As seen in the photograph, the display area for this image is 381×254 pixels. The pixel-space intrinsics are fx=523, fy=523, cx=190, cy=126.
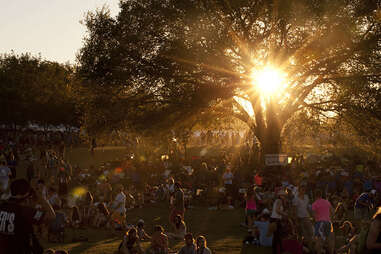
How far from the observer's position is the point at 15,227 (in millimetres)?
6074

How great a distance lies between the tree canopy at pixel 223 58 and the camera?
23.9 metres

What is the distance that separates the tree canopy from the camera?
941 inches

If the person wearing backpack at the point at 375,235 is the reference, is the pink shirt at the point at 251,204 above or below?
below

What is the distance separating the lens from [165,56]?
2494cm

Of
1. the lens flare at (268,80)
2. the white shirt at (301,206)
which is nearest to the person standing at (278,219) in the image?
the white shirt at (301,206)

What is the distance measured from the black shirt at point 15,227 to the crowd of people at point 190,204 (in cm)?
1

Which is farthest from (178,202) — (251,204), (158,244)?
(158,244)

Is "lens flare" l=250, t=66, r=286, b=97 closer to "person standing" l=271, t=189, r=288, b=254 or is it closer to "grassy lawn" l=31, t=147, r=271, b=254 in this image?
"grassy lawn" l=31, t=147, r=271, b=254

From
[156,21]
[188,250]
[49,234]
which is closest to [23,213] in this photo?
[188,250]

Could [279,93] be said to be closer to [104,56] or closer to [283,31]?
[283,31]

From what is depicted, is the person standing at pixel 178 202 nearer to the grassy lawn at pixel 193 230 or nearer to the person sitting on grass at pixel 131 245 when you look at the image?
the grassy lawn at pixel 193 230

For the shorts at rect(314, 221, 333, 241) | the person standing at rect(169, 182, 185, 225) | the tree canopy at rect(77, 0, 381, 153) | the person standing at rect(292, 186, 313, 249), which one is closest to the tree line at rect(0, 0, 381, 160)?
the tree canopy at rect(77, 0, 381, 153)

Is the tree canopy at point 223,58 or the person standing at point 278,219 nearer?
the person standing at point 278,219

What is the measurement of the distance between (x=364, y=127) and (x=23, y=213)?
930 inches
